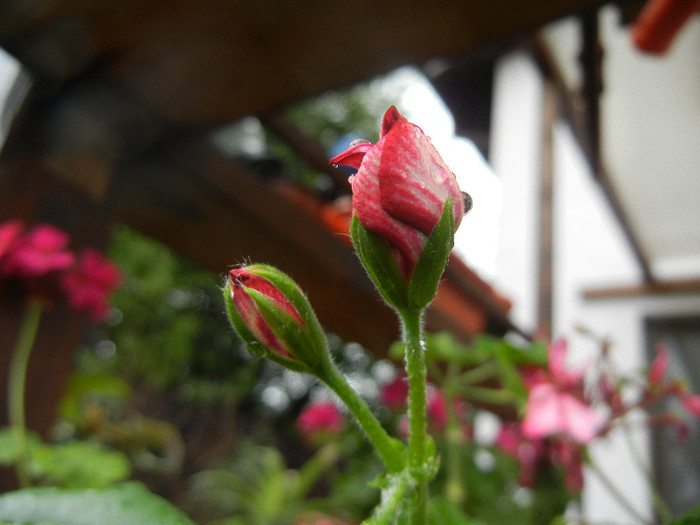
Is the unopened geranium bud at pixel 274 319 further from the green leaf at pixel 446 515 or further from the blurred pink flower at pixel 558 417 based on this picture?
the blurred pink flower at pixel 558 417

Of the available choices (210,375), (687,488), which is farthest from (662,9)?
(210,375)

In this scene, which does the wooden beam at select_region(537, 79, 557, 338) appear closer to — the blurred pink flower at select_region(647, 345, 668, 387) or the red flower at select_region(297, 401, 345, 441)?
the red flower at select_region(297, 401, 345, 441)

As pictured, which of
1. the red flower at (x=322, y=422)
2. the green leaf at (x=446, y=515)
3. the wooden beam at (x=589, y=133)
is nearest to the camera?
the green leaf at (x=446, y=515)

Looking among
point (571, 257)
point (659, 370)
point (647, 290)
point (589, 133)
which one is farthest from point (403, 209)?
point (571, 257)

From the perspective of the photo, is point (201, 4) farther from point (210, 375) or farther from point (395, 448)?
point (210, 375)

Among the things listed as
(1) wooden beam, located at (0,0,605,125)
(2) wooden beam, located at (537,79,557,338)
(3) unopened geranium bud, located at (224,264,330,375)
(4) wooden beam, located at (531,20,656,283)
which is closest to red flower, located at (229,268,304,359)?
(3) unopened geranium bud, located at (224,264,330,375)

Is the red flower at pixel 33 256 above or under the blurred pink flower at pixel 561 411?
above

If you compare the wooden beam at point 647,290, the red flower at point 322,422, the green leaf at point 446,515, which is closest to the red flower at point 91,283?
the green leaf at point 446,515
